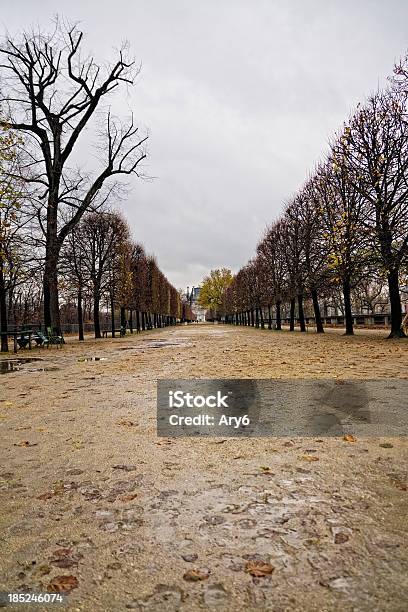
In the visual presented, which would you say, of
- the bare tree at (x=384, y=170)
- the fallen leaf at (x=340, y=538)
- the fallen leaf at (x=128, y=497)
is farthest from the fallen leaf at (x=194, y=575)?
the bare tree at (x=384, y=170)

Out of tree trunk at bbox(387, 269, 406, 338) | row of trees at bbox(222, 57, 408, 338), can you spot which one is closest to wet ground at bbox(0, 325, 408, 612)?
row of trees at bbox(222, 57, 408, 338)

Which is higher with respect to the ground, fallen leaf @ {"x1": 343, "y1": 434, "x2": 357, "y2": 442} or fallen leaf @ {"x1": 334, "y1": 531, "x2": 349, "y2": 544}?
fallen leaf @ {"x1": 334, "y1": 531, "x2": 349, "y2": 544}

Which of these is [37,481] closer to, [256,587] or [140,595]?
[140,595]

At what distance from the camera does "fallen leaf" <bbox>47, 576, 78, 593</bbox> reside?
77.8 inches

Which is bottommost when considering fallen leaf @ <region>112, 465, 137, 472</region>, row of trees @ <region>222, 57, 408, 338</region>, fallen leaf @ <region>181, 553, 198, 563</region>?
fallen leaf @ <region>112, 465, 137, 472</region>

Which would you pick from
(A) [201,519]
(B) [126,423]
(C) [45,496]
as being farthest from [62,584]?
(B) [126,423]

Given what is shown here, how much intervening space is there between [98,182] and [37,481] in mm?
22076

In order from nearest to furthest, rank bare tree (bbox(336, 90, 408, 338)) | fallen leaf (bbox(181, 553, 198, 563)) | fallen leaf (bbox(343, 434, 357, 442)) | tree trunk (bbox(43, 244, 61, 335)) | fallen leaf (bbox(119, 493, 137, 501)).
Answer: fallen leaf (bbox(181, 553, 198, 563)) → fallen leaf (bbox(119, 493, 137, 501)) → fallen leaf (bbox(343, 434, 357, 442)) → bare tree (bbox(336, 90, 408, 338)) → tree trunk (bbox(43, 244, 61, 335))

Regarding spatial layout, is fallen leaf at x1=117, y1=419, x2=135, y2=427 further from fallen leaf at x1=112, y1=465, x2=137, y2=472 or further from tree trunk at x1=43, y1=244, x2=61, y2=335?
tree trunk at x1=43, y1=244, x2=61, y2=335

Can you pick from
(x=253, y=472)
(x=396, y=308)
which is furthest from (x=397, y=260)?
(x=253, y=472)

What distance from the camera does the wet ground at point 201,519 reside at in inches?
75.3

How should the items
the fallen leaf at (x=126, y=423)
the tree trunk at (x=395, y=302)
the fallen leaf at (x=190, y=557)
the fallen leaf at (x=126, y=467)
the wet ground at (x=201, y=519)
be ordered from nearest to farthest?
1. the wet ground at (x=201, y=519)
2. the fallen leaf at (x=190, y=557)
3. the fallen leaf at (x=126, y=467)
4. the fallen leaf at (x=126, y=423)
5. the tree trunk at (x=395, y=302)

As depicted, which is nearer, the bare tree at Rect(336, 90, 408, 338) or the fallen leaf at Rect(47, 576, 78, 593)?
the fallen leaf at Rect(47, 576, 78, 593)

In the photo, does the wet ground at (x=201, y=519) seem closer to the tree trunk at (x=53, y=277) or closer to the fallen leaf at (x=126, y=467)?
the fallen leaf at (x=126, y=467)
